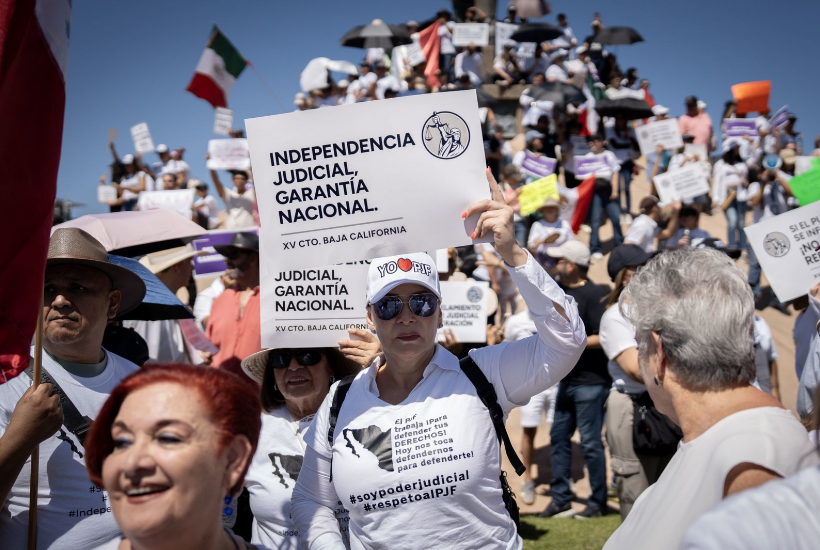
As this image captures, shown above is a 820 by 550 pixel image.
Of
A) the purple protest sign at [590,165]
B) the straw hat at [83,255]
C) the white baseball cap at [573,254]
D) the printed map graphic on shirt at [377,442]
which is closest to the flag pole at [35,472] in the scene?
the straw hat at [83,255]

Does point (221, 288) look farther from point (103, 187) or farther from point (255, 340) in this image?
point (103, 187)

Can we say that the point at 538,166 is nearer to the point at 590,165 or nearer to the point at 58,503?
the point at 590,165

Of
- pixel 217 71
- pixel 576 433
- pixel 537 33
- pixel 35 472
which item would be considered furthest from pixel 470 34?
pixel 35 472

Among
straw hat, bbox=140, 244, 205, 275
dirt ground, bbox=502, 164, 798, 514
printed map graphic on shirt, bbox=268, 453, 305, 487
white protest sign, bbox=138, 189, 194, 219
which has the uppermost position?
white protest sign, bbox=138, 189, 194, 219

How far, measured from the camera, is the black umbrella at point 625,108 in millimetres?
15562

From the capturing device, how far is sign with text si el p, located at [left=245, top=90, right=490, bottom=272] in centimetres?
302

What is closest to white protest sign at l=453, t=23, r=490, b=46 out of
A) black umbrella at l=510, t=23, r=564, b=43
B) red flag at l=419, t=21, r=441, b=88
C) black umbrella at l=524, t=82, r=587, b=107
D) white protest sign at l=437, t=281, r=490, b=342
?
black umbrella at l=510, t=23, r=564, b=43

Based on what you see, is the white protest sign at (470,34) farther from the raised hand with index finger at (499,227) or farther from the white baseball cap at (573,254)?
the raised hand with index finger at (499,227)

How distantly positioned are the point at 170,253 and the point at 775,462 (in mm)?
5484

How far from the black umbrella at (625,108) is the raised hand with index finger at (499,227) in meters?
13.4

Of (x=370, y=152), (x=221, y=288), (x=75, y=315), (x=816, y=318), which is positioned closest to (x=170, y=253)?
(x=221, y=288)

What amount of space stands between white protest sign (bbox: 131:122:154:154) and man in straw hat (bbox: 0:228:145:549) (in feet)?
41.7

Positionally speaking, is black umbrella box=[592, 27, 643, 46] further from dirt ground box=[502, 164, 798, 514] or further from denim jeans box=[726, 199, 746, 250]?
denim jeans box=[726, 199, 746, 250]

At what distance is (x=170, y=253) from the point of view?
6.34 meters
